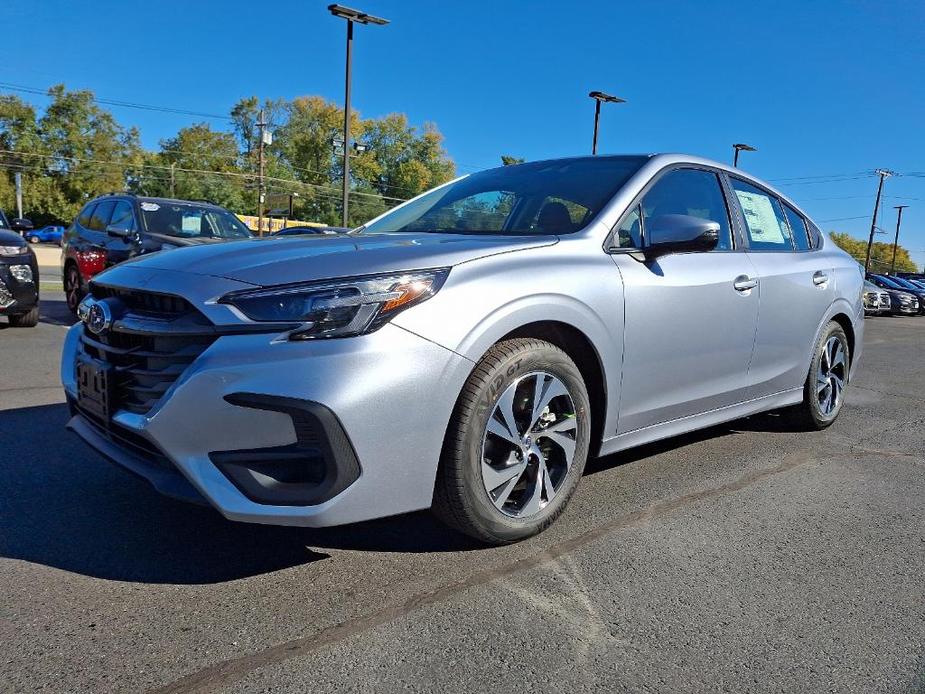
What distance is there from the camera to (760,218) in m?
4.31

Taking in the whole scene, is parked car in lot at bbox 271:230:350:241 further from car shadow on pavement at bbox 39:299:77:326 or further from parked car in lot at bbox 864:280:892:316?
parked car in lot at bbox 864:280:892:316

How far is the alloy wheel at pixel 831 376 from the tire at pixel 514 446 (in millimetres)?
2443

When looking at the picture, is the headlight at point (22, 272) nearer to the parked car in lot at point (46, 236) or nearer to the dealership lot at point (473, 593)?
the dealership lot at point (473, 593)

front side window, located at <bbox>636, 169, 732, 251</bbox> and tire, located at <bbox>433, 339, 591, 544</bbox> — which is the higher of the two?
front side window, located at <bbox>636, 169, 732, 251</bbox>

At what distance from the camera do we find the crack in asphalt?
6.28ft

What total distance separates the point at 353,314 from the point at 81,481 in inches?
72.4

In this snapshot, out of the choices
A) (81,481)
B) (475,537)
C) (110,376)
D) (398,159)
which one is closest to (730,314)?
(475,537)

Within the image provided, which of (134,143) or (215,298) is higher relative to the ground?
(134,143)

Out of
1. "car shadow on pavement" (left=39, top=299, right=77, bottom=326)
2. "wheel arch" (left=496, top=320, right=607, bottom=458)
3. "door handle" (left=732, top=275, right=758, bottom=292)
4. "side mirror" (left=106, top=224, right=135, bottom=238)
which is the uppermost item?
"door handle" (left=732, top=275, right=758, bottom=292)

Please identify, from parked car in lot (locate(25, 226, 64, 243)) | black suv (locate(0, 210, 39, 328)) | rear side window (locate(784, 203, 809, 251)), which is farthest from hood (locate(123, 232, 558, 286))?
parked car in lot (locate(25, 226, 64, 243))

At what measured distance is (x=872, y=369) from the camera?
28.4ft

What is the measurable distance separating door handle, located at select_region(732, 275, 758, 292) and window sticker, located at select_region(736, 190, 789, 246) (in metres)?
0.38

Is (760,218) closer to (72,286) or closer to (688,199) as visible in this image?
(688,199)

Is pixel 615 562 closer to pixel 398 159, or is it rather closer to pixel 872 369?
pixel 872 369
